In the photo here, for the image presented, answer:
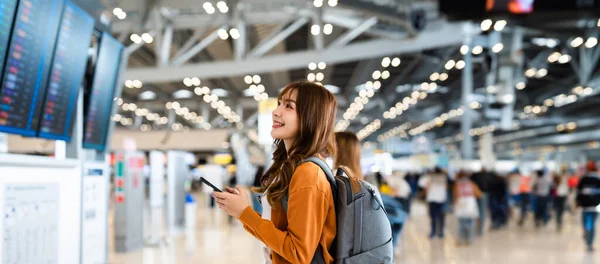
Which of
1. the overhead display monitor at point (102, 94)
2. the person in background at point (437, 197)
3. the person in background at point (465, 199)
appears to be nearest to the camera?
the overhead display monitor at point (102, 94)

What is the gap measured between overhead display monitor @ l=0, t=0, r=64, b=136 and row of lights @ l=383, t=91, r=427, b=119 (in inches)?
948

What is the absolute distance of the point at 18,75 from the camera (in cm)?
361

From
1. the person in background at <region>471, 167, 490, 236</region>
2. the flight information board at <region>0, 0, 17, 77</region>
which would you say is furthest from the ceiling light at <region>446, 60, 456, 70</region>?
the flight information board at <region>0, 0, 17, 77</region>

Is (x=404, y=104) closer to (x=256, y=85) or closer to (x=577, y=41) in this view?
(x=256, y=85)

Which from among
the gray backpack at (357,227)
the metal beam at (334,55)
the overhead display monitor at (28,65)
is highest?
the metal beam at (334,55)

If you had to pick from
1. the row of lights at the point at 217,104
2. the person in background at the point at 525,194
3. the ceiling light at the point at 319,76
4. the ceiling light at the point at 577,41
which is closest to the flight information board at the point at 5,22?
the ceiling light at the point at 577,41

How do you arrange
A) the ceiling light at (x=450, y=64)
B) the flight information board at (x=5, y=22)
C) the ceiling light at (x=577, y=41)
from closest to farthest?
the flight information board at (x=5, y=22), the ceiling light at (x=577, y=41), the ceiling light at (x=450, y=64)

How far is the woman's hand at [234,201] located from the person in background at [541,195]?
14953 millimetres

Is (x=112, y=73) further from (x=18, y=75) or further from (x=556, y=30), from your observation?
(x=556, y=30)

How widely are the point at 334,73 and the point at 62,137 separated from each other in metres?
20.6

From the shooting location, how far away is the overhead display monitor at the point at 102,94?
5301 millimetres

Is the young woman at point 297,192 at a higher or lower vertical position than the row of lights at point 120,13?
lower

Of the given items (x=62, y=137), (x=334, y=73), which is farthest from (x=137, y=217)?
(x=334, y=73)

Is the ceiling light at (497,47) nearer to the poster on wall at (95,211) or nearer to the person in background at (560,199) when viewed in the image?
the person in background at (560,199)
